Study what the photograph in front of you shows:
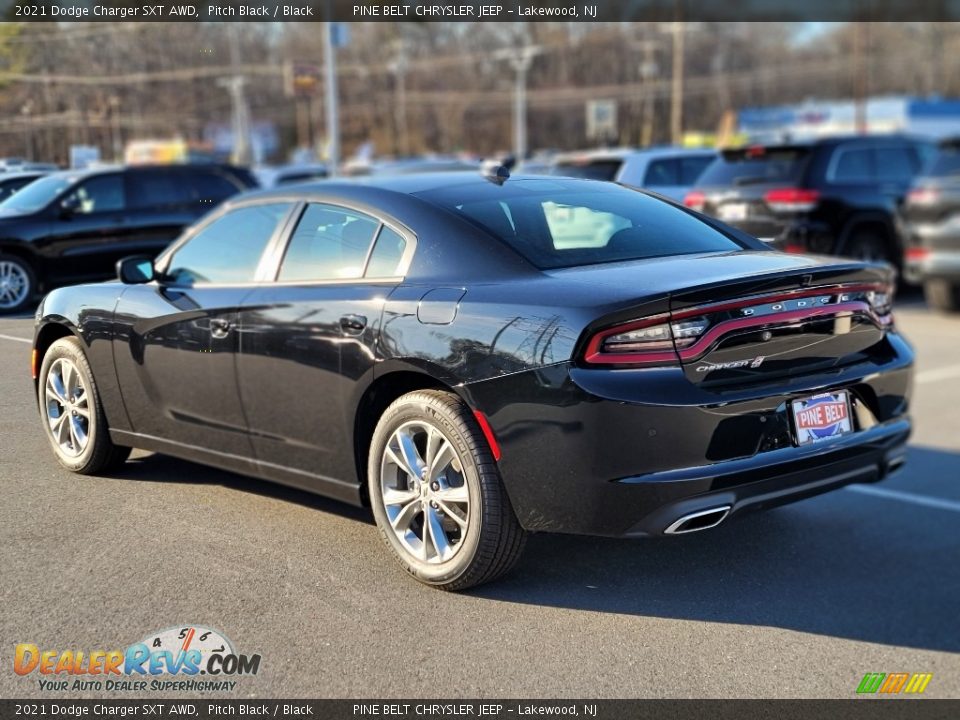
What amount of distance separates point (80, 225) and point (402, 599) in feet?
6.92

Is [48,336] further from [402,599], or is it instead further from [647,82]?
[647,82]

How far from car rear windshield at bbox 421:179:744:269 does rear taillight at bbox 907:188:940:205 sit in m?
8.62

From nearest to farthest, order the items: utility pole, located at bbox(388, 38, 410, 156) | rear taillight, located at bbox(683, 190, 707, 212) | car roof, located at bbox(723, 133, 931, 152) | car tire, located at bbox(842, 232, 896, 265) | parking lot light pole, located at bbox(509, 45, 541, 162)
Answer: rear taillight, located at bbox(683, 190, 707, 212), car roof, located at bbox(723, 133, 931, 152), car tire, located at bbox(842, 232, 896, 265), utility pole, located at bbox(388, 38, 410, 156), parking lot light pole, located at bbox(509, 45, 541, 162)

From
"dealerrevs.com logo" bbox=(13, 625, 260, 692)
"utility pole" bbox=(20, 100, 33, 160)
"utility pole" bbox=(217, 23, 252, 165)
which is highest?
"utility pole" bbox=(217, 23, 252, 165)

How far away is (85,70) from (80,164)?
407 mm

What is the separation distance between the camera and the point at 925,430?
8.20 meters

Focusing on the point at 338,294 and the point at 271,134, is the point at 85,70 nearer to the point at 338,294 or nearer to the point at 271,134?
the point at 338,294

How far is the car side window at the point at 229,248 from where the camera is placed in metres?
4.66

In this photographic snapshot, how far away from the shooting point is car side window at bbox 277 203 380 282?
14.4 ft

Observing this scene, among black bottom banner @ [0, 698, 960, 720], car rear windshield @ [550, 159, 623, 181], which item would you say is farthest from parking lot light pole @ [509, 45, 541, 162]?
black bottom banner @ [0, 698, 960, 720]

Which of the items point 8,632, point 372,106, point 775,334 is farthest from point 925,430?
point 372,106

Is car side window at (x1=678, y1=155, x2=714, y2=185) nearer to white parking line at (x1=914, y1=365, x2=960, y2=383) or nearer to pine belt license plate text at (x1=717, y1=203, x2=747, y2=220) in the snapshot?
pine belt license plate text at (x1=717, y1=203, x2=747, y2=220)

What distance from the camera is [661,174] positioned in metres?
13.4

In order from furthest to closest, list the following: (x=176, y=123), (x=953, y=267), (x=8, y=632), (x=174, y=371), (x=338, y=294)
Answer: (x=953, y=267), (x=176, y=123), (x=174, y=371), (x=338, y=294), (x=8, y=632)
